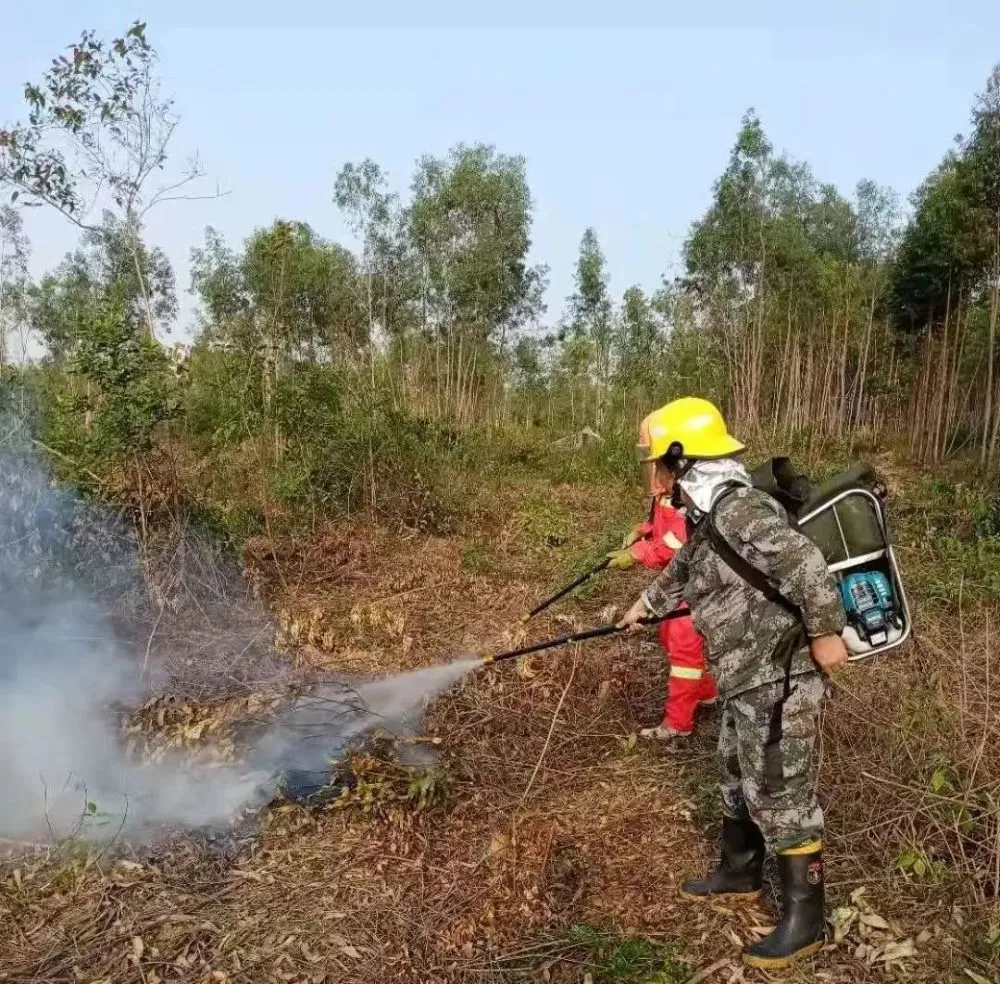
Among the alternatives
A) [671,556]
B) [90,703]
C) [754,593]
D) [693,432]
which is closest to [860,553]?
[754,593]

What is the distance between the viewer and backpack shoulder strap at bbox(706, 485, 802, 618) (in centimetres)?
263

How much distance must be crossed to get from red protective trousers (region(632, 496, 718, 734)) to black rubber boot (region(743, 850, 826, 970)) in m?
1.64

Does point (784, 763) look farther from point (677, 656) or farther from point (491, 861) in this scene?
point (677, 656)

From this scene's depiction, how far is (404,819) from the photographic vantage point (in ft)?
11.6

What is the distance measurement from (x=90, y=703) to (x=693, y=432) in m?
3.72

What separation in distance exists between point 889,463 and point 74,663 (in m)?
15.2

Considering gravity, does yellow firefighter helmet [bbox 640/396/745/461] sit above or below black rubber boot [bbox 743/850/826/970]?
above

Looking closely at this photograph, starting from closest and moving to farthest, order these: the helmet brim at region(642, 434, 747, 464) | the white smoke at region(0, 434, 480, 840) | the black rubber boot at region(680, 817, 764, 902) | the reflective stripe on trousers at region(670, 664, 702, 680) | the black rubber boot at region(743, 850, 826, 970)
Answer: the black rubber boot at region(743, 850, 826, 970) → the helmet brim at region(642, 434, 747, 464) → the black rubber boot at region(680, 817, 764, 902) → the white smoke at region(0, 434, 480, 840) → the reflective stripe on trousers at region(670, 664, 702, 680)

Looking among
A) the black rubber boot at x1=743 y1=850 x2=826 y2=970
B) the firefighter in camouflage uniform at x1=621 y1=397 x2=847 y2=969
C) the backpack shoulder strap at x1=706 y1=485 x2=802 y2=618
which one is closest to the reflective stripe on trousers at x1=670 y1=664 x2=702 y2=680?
the firefighter in camouflage uniform at x1=621 y1=397 x2=847 y2=969

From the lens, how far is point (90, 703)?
4648 millimetres

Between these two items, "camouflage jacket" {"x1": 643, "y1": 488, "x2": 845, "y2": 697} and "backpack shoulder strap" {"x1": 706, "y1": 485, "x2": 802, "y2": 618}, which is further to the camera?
Answer: "backpack shoulder strap" {"x1": 706, "y1": 485, "x2": 802, "y2": 618}

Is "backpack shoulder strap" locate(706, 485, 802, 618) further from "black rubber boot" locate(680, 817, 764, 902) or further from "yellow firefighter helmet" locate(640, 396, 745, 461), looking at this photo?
"black rubber boot" locate(680, 817, 764, 902)

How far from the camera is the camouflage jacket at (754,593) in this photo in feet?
8.25

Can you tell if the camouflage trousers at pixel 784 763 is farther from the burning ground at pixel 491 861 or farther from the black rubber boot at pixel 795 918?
the burning ground at pixel 491 861
